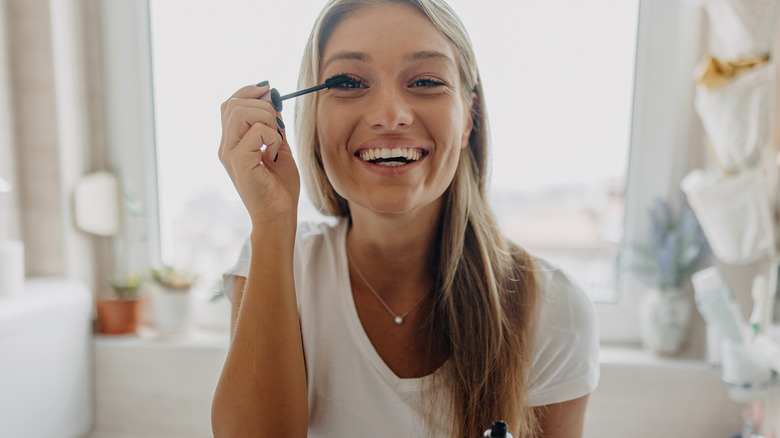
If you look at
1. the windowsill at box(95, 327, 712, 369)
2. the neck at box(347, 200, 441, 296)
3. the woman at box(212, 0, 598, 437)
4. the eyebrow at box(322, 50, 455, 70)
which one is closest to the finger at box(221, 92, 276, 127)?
the woman at box(212, 0, 598, 437)

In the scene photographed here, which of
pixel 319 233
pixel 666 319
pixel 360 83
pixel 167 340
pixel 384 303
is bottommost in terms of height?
pixel 167 340

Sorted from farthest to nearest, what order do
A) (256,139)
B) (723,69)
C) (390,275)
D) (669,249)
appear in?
(669,249), (723,69), (390,275), (256,139)

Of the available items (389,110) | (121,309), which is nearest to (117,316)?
(121,309)

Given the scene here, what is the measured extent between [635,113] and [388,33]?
0.88 metres

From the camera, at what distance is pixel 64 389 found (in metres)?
1.35

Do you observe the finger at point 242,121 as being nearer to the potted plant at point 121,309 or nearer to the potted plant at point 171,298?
the potted plant at point 171,298

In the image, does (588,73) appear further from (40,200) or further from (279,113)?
(40,200)

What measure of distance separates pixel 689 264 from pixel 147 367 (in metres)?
1.36

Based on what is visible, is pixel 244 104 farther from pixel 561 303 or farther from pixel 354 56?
pixel 561 303

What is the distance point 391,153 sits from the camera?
0.78 metres

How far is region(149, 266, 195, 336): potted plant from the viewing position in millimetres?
1482

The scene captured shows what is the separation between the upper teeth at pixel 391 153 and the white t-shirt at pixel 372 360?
0.23 meters

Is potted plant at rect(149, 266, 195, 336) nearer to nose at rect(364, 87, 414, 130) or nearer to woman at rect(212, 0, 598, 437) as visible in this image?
woman at rect(212, 0, 598, 437)

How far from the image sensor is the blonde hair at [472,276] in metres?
0.84
